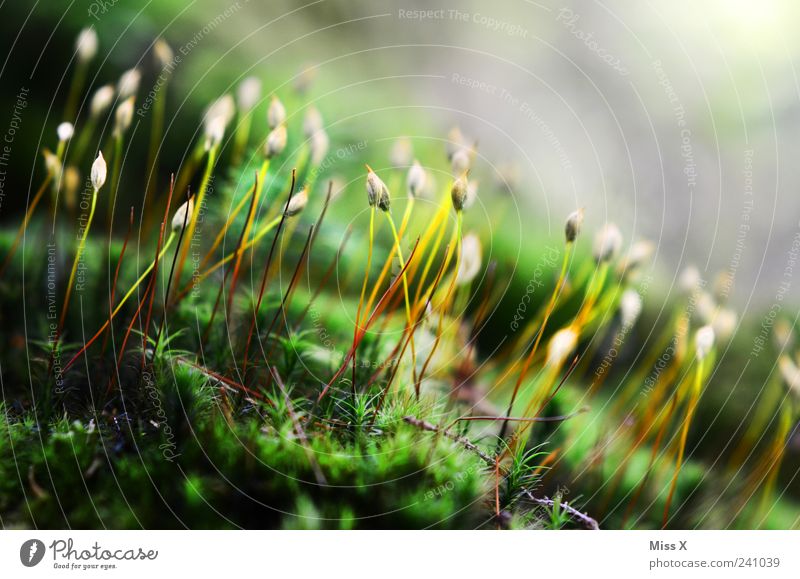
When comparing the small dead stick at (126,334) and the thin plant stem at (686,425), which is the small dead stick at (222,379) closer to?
the small dead stick at (126,334)

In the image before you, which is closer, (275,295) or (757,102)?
(275,295)

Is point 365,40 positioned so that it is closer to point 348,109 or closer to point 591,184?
point 348,109

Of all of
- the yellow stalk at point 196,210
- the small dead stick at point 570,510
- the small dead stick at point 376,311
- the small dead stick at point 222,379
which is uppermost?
the yellow stalk at point 196,210

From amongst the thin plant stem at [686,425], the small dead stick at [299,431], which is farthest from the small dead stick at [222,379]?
the thin plant stem at [686,425]

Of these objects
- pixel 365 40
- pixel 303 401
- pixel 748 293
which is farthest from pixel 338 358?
pixel 748 293
